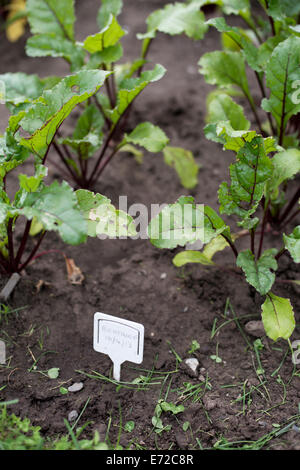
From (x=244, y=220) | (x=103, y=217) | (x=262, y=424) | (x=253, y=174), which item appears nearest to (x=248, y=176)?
(x=253, y=174)

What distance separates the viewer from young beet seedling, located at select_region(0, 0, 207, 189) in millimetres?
2305

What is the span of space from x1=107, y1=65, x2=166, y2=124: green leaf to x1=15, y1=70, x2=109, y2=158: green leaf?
29cm

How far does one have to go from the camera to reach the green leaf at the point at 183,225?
182 centimetres

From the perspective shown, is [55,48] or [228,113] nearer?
[228,113]

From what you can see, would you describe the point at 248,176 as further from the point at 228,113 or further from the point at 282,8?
the point at 282,8

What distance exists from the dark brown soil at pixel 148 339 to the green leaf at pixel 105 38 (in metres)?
0.74

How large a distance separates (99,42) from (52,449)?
1.79 meters

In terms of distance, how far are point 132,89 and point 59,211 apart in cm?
84

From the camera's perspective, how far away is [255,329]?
2.08 meters

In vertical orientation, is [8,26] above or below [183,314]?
above

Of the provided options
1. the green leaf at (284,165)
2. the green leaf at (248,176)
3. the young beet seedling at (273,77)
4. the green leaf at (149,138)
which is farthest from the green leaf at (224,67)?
the green leaf at (248,176)

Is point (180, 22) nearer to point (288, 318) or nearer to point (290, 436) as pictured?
point (288, 318)

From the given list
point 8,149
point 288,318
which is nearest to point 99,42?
point 8,149

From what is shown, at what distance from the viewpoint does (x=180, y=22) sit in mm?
2492
